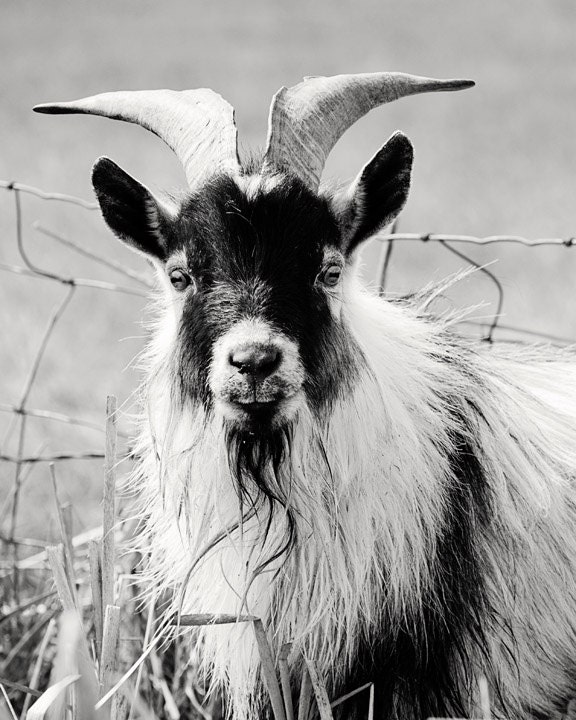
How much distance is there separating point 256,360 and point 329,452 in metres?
0.47

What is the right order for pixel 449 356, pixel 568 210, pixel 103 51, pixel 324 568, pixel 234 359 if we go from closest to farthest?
pixel 234 359
pixel 324 568
pixel 449 356
pixel 568 210
pixel 103 51

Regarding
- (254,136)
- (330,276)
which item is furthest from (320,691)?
(254,136)

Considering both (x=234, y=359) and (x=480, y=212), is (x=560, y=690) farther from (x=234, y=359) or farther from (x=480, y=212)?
(x=480, y=212)

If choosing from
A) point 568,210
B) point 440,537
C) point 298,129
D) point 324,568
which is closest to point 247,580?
point 324,568

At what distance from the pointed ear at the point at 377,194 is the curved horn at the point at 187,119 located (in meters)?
0.36

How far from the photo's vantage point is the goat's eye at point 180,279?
2.99 m

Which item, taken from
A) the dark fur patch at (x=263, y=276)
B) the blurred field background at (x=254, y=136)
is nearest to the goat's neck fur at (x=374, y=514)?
the dark fur patch at (x=263, y=276)

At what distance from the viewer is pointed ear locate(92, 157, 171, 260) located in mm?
3070

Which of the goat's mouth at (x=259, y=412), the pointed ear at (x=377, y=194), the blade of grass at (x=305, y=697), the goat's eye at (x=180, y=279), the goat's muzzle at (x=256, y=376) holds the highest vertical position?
the pointed ear at (x=377, y=194)

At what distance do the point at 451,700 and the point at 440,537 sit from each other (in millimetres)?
495

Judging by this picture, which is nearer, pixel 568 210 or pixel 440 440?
pixel 440 440

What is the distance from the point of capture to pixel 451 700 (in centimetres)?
311

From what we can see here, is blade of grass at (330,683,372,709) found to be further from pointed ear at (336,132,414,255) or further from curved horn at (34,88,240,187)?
curved horn at (34,88,240,187)

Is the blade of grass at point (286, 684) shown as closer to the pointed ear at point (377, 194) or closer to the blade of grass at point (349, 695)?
the blade of grass at point (349, 695)
